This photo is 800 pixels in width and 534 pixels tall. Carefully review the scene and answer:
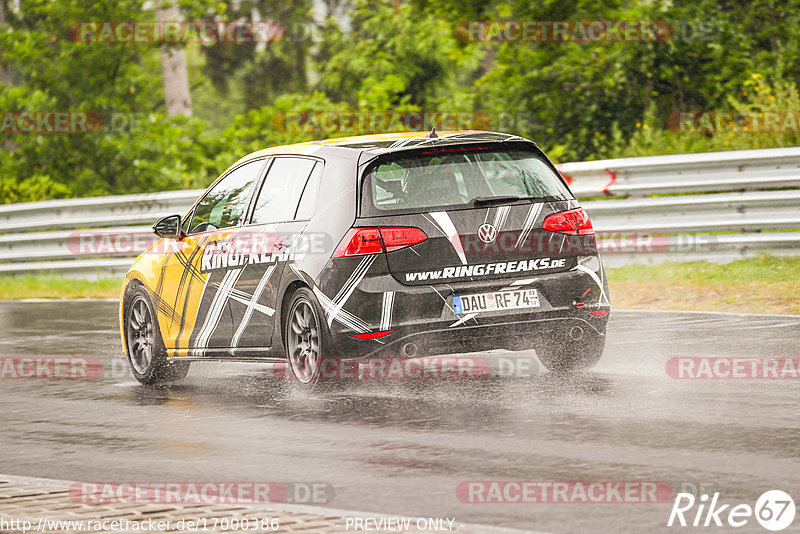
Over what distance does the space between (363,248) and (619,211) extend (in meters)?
7.61

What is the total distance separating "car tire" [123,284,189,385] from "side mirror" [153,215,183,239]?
647 millimetres

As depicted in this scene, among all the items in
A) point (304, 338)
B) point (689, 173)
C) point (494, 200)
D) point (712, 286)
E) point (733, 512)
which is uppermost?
point (494, 200)

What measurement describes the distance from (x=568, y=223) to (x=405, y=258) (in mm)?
1225

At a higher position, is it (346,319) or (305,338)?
(346,319)

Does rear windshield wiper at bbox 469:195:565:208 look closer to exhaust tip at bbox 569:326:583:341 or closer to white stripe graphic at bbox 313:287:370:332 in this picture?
exhaust tip at bbox 569:326:583:341

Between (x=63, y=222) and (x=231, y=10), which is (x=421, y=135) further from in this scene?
(x=231, y=10)

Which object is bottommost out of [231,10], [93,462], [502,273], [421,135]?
[93,462]

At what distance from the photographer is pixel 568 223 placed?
929cm

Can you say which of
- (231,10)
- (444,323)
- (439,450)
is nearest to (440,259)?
(444,323)

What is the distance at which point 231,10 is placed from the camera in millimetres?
36219

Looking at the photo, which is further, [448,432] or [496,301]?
[496,301]

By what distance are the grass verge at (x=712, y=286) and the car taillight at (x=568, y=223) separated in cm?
402

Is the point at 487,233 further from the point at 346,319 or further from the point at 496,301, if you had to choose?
the point at 346,319

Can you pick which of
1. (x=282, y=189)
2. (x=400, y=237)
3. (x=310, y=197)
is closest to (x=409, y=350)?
(x=400, y=237)
